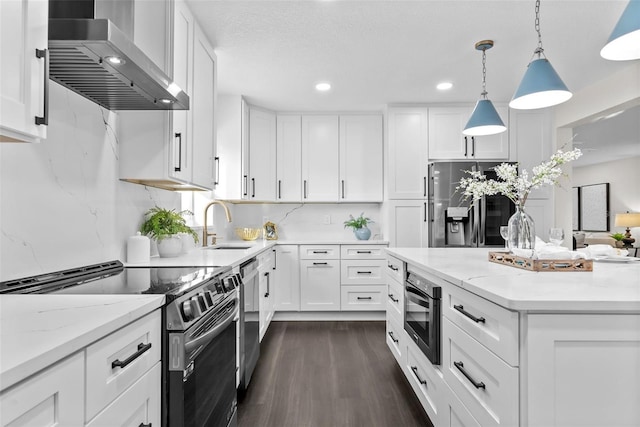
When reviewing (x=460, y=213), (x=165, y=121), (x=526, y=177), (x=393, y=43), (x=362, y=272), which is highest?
(x=393, y=43)

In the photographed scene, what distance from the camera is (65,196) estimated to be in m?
1.70

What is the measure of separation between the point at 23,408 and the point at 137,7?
5.97ft

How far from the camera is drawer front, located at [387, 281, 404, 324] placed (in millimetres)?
2645

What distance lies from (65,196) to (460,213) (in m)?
3.75

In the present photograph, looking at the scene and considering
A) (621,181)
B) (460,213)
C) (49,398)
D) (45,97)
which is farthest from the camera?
(621,181)

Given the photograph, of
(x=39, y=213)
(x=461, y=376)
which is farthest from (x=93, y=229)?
(x=461, y=376)

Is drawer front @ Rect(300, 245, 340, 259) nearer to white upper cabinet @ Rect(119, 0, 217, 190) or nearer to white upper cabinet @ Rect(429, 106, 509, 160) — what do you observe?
white upper cabinet @ Rect(429, 106, 509, 160)

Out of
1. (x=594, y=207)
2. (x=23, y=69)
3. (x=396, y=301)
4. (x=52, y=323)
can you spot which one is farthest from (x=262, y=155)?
(x=594, y=207)

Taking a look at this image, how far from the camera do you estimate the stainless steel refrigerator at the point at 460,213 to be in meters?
4.26

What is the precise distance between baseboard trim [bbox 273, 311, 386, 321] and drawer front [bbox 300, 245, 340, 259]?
0.66 metres

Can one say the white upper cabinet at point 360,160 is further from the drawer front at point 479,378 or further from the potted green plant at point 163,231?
the drawer front at point 479,378

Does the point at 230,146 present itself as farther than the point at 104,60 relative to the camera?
Yes

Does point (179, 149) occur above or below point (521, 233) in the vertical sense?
above

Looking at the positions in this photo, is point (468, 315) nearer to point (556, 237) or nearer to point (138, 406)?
point (556, 237)
